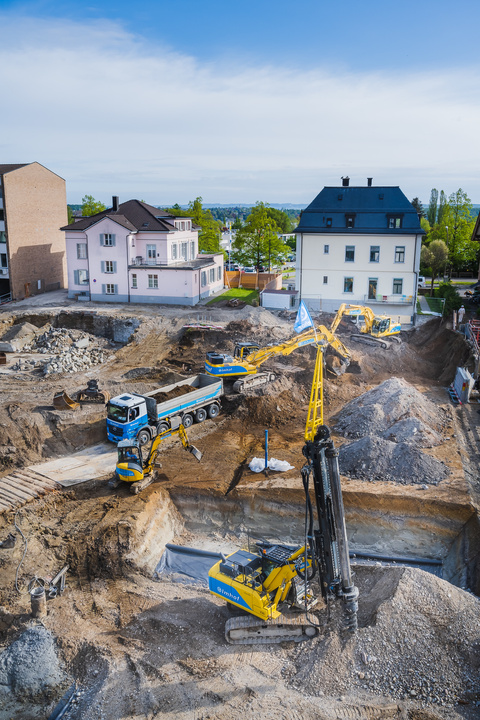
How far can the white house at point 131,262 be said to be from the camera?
45.9m

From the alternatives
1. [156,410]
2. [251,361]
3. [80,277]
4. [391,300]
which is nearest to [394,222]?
[391,300]

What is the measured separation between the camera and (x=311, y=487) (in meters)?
20.0

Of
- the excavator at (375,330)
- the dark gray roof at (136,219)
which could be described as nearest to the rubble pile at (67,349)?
the dark gray roof at (136,219)

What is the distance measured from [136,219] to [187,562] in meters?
35.6

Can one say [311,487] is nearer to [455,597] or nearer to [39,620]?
[455,597]

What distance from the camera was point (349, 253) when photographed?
4369 centimetres

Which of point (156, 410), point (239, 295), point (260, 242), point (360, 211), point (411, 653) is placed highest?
point (360, 211)

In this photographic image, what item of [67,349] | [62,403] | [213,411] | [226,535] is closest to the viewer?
[226,535]

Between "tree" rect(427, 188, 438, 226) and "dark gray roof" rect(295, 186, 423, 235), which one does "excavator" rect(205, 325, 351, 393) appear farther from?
"tree" rect(427, 188, 438, 226)

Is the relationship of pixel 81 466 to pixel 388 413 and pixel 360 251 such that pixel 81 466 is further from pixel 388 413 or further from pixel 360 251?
pixel 360 251

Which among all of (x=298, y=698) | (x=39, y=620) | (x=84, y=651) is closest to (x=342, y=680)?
(x=298, y=698)

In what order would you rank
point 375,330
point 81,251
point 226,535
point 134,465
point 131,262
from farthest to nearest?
point 81,251 → point 131,262 → point 375,330 → point 134,465 → point 226,535

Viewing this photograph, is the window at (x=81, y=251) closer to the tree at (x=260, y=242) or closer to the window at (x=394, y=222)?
the tree at (x=260, y=242)

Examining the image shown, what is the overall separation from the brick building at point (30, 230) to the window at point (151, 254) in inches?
458
